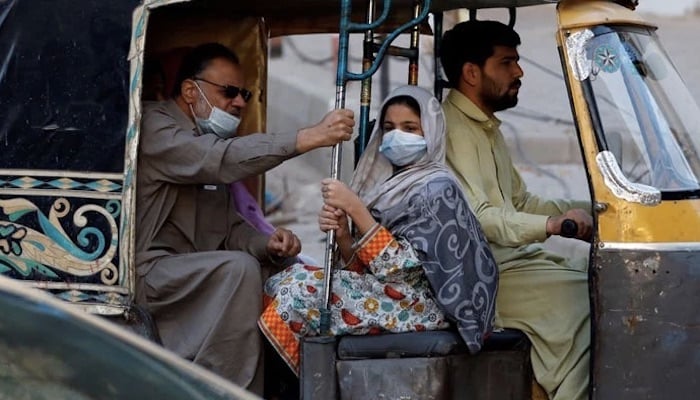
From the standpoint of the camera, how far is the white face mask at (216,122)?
504cm

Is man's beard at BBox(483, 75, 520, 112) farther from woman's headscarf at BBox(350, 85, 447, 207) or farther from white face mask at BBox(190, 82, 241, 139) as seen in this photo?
white face mask at BBox(190, 82, 241, 139)

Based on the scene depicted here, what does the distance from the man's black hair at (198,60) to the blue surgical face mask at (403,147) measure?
2.51 feet

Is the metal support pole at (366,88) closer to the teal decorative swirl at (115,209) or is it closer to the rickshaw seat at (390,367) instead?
the rickshaw seat at (390,367)

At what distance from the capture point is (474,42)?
5281mm

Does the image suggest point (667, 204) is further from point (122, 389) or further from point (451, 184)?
point (122, 389)

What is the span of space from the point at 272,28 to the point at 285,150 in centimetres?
136

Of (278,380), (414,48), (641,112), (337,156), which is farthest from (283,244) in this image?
(641,112)

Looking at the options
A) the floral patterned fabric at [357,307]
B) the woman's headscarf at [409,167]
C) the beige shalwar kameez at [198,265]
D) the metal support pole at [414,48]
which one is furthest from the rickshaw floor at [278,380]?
the metal support pole at [414,48]

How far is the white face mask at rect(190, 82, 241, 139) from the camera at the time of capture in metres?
5.04

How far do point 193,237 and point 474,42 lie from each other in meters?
1.22

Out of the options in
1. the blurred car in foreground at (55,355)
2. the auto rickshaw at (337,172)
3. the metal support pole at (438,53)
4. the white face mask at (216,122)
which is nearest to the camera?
the blurred car in foreground at (55,355)

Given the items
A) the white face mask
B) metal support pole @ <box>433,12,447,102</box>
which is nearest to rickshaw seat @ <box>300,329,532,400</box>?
the white face mask

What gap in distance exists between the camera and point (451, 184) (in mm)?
4656

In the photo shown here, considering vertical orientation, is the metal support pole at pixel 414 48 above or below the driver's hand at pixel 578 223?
above
